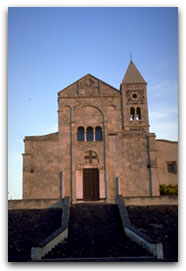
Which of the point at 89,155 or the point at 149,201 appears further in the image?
the point at 89,155

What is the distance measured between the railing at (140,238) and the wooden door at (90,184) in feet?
17.2

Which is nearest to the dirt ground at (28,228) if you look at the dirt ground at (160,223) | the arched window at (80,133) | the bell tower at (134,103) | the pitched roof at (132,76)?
the dirt ground at (160,223)

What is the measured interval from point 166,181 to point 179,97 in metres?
17.4

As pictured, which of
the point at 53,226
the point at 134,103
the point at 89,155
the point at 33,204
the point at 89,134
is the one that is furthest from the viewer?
the point at 134,103

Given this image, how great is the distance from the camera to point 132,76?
167 feet

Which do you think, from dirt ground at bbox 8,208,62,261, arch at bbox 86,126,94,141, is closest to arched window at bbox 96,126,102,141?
arch at bbox 86,126,94,141

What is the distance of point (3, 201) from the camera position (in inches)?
543

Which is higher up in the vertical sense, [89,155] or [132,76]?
[132,76]

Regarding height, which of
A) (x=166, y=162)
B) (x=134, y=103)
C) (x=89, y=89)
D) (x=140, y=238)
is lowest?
(x=140, y=238)

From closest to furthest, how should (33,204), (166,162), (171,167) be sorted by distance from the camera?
1. (33,204)
2. (166,162)
3. (171,167)

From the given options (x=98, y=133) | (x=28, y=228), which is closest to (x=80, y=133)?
(x=98, y=133)

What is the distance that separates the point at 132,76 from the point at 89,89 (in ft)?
80.0

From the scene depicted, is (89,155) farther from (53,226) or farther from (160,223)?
(160,223)

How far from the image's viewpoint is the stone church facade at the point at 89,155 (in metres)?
25.7
